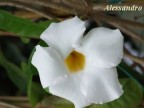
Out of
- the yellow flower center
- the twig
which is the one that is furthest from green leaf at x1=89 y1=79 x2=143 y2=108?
the twig

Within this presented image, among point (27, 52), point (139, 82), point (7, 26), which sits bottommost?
point (27, 52)

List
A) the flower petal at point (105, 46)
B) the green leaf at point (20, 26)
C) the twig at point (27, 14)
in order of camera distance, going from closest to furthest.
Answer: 1. the flower petal at point (105, 46)
2. the green leaf at point (20, 26)
3. the twig at point (27, 14)

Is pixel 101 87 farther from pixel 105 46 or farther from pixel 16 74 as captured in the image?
pixel 16 74

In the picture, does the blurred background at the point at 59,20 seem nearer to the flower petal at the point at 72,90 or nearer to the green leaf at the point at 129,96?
the green leaf at the point at 129,96

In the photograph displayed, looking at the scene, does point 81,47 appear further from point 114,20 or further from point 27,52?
point 27,52

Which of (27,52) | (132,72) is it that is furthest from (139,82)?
(27,52)

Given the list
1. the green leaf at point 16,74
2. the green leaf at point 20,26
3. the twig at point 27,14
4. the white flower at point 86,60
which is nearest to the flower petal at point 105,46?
the white flower at point 86,60

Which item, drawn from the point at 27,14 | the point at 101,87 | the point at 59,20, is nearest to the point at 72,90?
the point at 101,87
